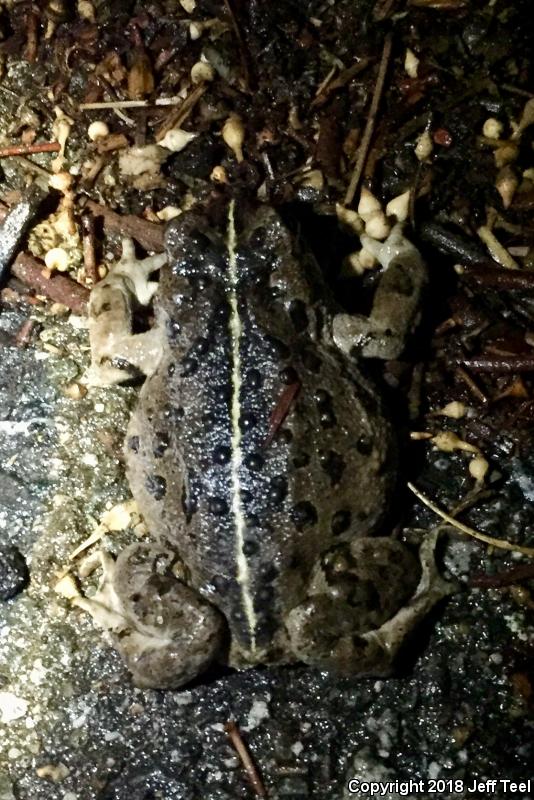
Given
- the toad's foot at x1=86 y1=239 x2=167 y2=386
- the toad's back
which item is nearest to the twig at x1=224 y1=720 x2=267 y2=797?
the toad's back

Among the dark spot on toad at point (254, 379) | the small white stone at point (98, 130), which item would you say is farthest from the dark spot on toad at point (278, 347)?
the small white stone at point (98, 130)

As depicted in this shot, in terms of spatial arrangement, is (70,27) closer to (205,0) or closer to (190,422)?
(205,0)

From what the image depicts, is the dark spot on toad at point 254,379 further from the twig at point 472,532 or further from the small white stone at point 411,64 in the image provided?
the small white stone at point 411,64

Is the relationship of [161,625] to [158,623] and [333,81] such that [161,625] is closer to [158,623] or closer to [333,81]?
[158,623]

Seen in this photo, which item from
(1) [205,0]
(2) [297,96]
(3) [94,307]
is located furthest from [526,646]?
(1) [205,0]

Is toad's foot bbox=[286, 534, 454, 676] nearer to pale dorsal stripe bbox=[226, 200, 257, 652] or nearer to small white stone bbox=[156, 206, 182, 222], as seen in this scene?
pale dorsal stripe bbox=[226, 200, 257, 652]
